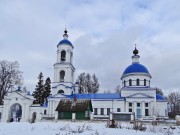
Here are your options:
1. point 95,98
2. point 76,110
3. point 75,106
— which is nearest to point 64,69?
point 95,98

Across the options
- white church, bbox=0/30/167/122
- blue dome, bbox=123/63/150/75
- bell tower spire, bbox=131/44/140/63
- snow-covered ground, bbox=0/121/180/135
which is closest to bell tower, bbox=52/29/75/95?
white church, bbox=0/30/167/122

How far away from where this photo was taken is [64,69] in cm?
4431

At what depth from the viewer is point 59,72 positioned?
147 ft

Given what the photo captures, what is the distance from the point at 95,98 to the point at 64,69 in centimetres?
790

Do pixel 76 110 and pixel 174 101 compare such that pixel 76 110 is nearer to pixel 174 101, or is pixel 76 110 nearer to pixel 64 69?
pixel 64 69

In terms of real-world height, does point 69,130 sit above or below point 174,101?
A: below

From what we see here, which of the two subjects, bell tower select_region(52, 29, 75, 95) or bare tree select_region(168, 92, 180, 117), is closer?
bell tower select_region(52, 29, 75, 95)

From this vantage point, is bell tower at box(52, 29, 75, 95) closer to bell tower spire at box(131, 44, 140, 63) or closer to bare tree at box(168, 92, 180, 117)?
bell tower spire at box(131, 44, 140, 63)

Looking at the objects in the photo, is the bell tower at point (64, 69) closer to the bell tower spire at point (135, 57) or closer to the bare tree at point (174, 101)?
the bell tower spire at point (135, 57)

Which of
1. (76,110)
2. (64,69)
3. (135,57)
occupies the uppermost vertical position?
(135,57)

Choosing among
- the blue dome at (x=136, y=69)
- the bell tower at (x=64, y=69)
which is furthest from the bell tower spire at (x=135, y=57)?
the bell tower at (x=64, y=69)

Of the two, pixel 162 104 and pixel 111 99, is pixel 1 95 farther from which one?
pixel 162 104

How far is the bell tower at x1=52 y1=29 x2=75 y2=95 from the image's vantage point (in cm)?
4394

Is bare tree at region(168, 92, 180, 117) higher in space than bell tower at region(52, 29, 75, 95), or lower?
lower
